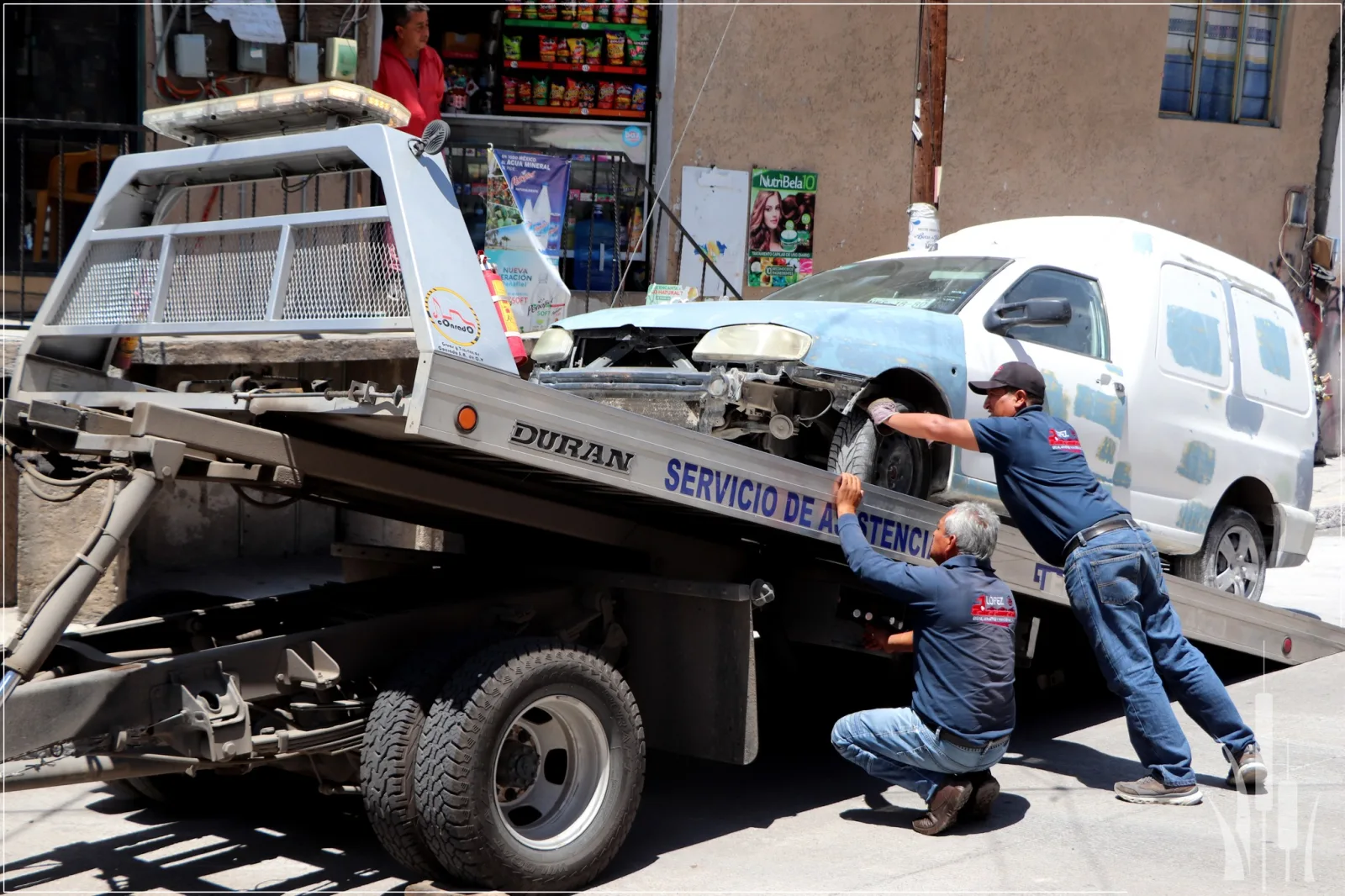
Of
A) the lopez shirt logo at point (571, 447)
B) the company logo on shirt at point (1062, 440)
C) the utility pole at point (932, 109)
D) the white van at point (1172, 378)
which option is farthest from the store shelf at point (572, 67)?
the lopez shirt logo at point (571, 447)

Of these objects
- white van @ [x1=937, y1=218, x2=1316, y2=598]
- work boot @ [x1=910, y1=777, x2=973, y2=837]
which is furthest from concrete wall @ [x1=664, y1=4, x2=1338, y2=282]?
work boot @ [x1=910, y1=777, x2=973, y2=837]

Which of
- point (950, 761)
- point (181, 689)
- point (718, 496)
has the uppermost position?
point (718, 496)

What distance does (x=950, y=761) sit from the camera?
4.92 metres

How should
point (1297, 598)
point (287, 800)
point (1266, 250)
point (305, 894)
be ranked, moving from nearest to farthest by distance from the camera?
point (305, 894) < point (287, 800) < point (1297, 598) < point (1266, 250)

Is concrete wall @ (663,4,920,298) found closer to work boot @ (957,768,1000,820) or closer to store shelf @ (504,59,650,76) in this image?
store shelf @ (504,59,650,76)

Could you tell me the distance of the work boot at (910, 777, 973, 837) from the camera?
16.1 ft

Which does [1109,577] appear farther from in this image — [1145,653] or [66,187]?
[66,187]

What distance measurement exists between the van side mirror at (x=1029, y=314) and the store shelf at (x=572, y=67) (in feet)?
23.7

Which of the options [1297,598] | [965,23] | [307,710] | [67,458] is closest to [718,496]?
[307,710]

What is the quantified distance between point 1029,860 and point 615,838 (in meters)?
1.45

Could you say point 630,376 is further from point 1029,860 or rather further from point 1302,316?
point 1302,316

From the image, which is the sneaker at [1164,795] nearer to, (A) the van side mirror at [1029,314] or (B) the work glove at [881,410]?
(B) the work glove at [881,410]

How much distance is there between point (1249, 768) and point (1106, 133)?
34.0 ft

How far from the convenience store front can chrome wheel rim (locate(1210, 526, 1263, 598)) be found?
6145 millimetres
